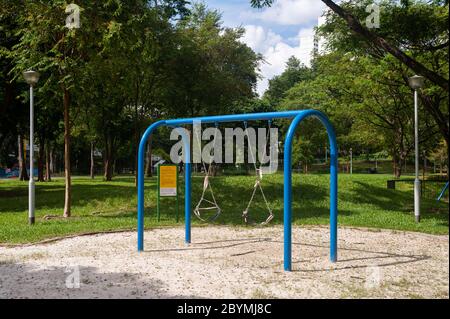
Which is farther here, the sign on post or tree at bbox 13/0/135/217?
tree at bbox 13/0/135/217

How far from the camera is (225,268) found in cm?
652

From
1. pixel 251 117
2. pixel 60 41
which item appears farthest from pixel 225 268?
pixel 60 41

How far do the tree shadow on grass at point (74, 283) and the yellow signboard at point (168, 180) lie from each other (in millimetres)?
5635

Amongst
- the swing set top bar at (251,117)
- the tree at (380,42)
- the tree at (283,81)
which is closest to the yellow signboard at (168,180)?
the swing set top bar at (251,117)

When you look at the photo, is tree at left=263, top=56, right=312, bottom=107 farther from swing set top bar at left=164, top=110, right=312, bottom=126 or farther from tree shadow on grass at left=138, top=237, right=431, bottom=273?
swing set top bar at left=164, top=110, right=312, bottom=126

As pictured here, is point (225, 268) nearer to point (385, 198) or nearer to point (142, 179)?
point (142, 179)

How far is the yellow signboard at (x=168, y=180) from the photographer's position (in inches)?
485

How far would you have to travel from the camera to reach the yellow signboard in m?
12.3

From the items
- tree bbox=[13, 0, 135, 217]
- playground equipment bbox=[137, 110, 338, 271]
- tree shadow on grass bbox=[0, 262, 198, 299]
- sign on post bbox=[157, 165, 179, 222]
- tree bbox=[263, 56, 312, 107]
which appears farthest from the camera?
tree bbox=[263, 56, 312, 107]

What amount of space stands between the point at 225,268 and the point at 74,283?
2106 millimetres

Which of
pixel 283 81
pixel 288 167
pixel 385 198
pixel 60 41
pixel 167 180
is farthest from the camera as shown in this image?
pixel 283 81

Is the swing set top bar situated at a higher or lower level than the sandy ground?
higher

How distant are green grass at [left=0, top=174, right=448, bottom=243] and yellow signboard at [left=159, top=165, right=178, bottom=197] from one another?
0.82 metres

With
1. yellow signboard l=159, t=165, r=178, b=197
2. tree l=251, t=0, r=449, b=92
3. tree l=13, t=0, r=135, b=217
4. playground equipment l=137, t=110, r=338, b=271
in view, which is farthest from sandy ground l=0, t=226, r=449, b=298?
tree l=13, t=0, r=135, b=217
